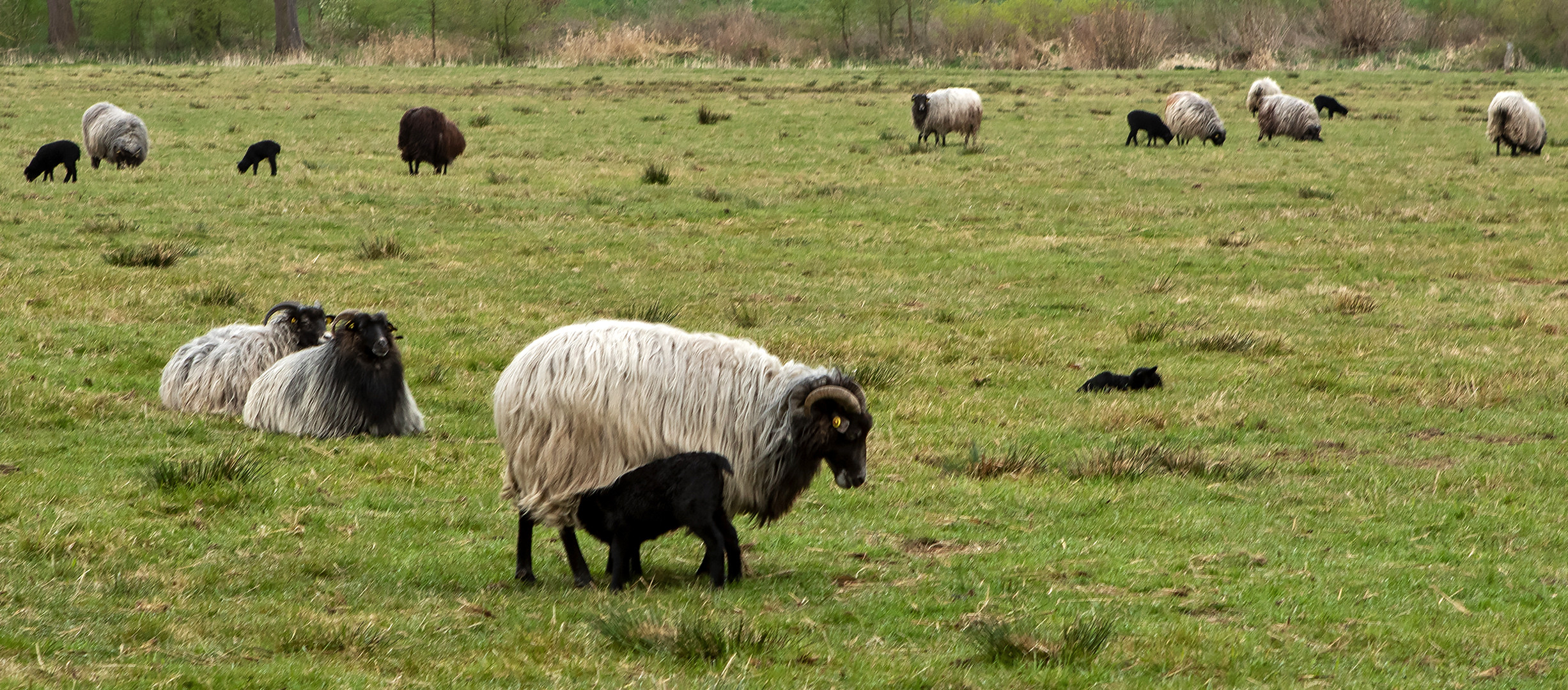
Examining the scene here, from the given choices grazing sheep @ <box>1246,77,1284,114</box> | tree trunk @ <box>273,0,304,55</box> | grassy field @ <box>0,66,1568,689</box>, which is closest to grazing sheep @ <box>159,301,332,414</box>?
grassy field @ <box>0,66,1568,689</box>

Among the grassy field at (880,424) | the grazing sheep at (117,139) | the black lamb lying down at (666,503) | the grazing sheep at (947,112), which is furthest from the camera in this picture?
the grazing sheep at (947,112)

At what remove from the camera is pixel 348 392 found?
9.95 metres

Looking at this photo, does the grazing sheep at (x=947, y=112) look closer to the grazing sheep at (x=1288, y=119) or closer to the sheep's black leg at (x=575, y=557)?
the grazing sheep at (x=1288, y=119)

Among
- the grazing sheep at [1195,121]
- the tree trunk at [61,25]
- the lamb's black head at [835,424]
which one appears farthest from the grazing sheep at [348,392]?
the tree trunk at [61,25]

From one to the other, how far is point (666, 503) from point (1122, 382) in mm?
6167

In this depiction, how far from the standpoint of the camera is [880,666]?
5.61 meters

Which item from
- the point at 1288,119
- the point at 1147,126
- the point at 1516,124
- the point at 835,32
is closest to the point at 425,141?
the point at 1147,126

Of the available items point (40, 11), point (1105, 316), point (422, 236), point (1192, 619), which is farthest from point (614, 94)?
point (40, 11)

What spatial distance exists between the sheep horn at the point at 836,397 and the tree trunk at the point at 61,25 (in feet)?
239

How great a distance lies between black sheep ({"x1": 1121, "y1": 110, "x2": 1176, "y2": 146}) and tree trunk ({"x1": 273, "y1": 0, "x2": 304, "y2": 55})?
45710 millimetres

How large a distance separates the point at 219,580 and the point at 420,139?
1847 cm

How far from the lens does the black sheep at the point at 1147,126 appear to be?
3067cm

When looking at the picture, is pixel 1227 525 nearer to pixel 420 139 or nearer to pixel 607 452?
pixel 607 452

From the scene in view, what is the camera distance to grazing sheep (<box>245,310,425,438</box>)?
9.91 metres
